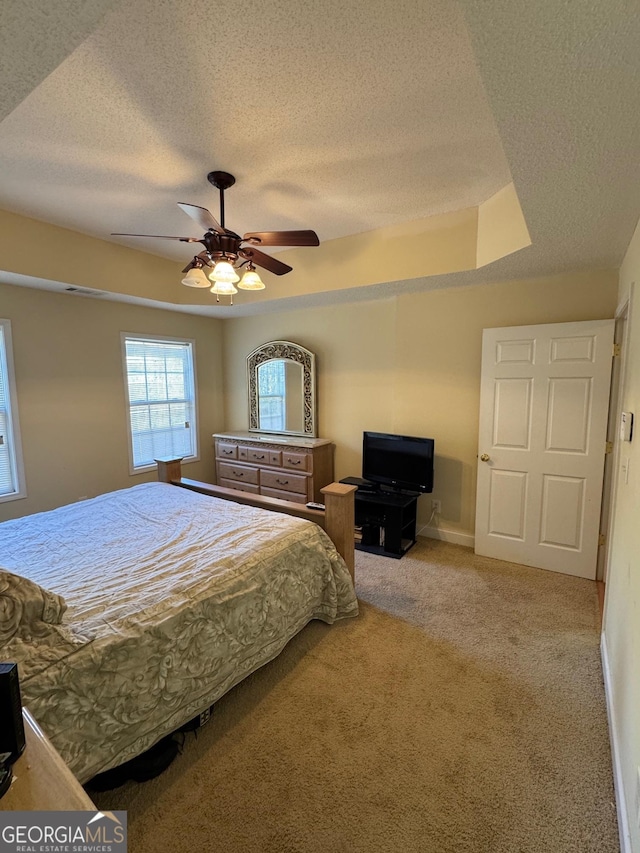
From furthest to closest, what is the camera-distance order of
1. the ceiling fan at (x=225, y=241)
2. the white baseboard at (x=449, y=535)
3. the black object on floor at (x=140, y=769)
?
the white baseboard at (x=449, y=535) < the ceiling fan at (x=225, y=241) < the black object on floor at (x=140, y=769)

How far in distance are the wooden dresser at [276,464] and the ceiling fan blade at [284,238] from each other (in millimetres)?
2270

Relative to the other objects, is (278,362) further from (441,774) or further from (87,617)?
(441,774)

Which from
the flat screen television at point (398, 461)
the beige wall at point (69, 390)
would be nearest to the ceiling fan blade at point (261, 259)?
the flat screen television at point (398, 461)

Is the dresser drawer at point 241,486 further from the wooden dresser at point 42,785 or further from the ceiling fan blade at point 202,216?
the wooden dresser at point 42,785

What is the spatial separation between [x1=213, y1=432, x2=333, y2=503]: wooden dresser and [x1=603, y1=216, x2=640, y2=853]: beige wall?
267cm

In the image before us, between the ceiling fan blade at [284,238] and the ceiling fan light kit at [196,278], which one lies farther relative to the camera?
the ceiling fan light kit at [196,278]

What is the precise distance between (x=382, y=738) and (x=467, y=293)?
328 centimetres

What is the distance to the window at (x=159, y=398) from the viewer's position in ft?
14.4

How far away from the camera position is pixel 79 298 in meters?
3.79

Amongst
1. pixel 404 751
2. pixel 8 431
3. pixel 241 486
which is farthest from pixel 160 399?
pixel 404 751

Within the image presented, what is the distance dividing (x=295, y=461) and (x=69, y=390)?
2.34 m

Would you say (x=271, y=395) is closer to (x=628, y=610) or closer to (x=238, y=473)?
(x=238, y=473)

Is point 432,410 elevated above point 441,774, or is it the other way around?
point 432,410

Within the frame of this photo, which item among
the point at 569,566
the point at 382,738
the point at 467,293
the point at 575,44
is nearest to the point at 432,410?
the point at 467,293
